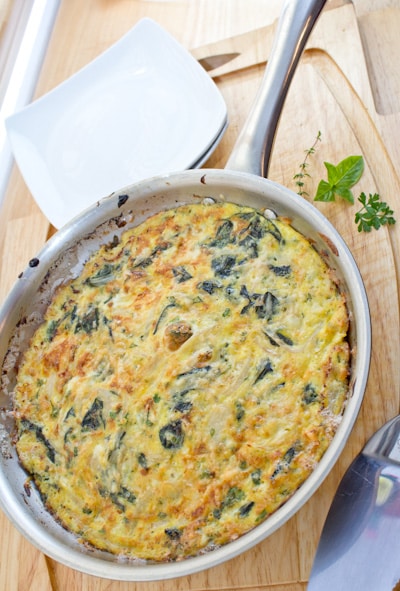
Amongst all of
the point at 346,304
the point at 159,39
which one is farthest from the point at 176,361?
the point at 159,39

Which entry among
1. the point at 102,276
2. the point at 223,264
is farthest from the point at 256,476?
the point at 102,276

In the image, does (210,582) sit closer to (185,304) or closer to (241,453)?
(241,453)

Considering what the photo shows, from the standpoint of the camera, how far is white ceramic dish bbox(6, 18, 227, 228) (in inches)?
125

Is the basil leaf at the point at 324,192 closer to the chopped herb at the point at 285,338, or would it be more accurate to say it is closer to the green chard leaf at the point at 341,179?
the green chard leaf at the point at 341,179

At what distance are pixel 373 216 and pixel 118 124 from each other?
60.9 inches

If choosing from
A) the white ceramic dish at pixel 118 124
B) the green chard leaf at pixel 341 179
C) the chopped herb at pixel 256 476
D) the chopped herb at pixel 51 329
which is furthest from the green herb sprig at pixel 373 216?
the chopped herb at pixel 51 329

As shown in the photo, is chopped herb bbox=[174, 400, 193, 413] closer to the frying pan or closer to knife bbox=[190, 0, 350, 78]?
the frying pan

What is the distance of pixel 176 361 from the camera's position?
2.28 metres

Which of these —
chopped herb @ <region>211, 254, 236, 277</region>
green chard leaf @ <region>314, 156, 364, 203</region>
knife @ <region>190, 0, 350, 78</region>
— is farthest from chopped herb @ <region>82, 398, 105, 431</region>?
knife @ <region>190, 0, 350, 78</region>

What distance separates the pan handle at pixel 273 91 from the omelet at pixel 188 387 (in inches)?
8.3

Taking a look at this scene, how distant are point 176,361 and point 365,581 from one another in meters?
0.96

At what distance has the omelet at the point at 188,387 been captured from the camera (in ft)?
6.86

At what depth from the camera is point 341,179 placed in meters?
2.66

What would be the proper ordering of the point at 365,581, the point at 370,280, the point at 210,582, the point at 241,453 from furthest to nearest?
the point at 370,280, the point at 210,582, the point at 241,453, the point at 365,581
